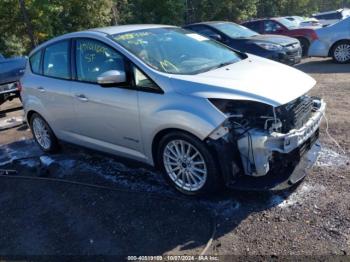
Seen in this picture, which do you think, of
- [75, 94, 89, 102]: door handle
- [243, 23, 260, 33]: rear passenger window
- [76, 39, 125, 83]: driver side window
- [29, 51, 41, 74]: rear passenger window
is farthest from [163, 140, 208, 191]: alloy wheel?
[243, 23, 260, 33]: rear passenger window

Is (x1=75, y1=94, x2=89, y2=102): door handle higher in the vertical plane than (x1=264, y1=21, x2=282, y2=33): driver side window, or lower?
higher

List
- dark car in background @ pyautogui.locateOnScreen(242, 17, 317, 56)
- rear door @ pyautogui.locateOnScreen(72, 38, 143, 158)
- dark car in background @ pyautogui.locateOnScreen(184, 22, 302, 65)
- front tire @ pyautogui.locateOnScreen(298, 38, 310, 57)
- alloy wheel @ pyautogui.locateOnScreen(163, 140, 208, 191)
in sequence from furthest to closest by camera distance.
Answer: front tire @ pyautogui.locateOnScreen(298, 38, 310, 57) → dark car in background @ pyautogui.locateOnScreen(242, 17, 317, 56) → dark car in background @ pyautogui.locateOnScreen(184, 22, 302, 65) → rear door @ pyautogui.locateOnScreen(72, 38, 143, 158) → alloy wheel @ pyautogui.locateOnScreen(163, 140, 208, 191)

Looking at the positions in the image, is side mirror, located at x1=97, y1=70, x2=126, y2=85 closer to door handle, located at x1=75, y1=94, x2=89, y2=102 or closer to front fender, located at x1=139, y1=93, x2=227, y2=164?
front fender, located at x1=139, y1=93, x2=227, y2=164

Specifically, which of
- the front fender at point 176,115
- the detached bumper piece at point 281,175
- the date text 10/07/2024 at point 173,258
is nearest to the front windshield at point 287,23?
the detached bumper piece at point 281,175

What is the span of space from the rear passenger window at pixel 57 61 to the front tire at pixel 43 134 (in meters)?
0.81

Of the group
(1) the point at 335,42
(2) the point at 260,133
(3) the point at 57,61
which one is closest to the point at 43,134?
(3) the point at 57,61

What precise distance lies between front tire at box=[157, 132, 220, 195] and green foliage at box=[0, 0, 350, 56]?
13.2 m

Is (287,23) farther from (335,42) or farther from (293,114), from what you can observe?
(293,114)

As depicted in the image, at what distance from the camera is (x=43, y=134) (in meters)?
6.29

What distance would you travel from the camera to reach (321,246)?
3395 mm

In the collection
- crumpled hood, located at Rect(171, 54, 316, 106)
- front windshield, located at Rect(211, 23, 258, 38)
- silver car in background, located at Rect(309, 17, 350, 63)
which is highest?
crumpled hood, located at Rect(171, 54, 316, 106)

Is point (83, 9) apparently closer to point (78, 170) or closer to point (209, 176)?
point (78, 170)

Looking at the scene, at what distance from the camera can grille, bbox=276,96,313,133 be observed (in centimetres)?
393

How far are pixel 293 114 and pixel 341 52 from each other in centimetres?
871
